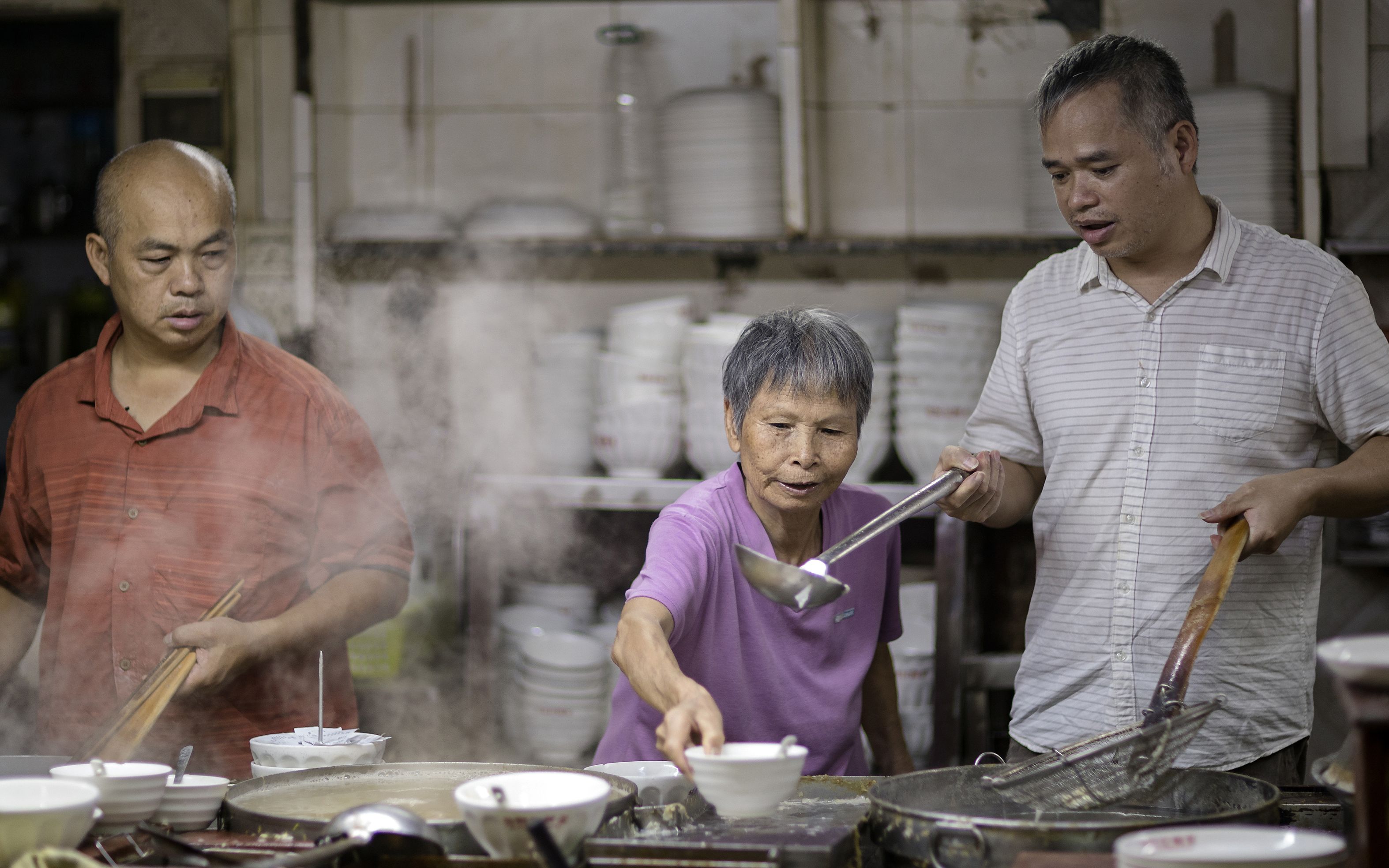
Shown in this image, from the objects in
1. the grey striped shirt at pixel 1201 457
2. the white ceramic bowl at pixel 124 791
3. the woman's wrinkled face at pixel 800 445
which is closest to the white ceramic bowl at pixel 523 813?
the white ceramic bowl at pixel 124 791

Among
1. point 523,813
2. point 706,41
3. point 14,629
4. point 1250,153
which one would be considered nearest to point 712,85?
point 706,41

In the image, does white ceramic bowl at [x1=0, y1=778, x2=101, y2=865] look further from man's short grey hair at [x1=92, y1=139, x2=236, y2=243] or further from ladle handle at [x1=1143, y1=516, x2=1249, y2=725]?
ladle handle at [x1=1143, y1=516, x2=1249, y2=725]

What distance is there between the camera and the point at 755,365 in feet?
6.70

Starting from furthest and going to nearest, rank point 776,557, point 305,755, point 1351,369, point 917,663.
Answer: point 917,663 < point 776,557 < point 1351,369 < point 305,755

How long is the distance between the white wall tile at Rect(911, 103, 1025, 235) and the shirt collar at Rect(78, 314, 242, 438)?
1967mm

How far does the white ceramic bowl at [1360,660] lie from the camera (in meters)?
1.17

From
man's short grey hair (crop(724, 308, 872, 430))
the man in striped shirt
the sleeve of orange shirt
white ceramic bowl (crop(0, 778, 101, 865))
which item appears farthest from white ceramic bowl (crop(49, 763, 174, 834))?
the man in striped shirt

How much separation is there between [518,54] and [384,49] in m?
0.41

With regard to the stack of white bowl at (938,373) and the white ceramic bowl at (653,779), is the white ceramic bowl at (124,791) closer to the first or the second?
the white ceramic bowl at (653,779)

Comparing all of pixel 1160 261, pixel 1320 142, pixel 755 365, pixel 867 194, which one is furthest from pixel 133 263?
pixel 1320 142

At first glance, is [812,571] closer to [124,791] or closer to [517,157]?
[124,791]

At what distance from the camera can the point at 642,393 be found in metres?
3.10

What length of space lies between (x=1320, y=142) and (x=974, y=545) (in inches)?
54.4

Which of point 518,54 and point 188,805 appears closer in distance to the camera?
point 188,805
